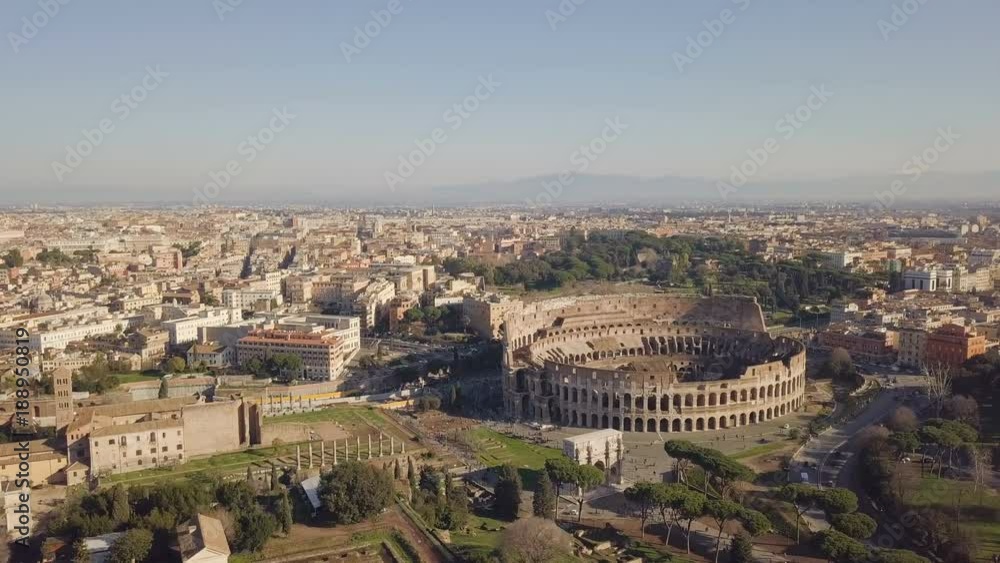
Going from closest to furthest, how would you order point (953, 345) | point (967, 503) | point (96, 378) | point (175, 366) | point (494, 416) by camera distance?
point (967, 503) → point (494, 416) → point (96, 378) → point (953, 345) → point (175, 366)

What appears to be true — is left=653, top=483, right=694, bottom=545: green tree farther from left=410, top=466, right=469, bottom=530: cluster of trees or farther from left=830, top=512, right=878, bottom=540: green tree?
left=410, top=466, right=469, bottom=530: cluster of trees

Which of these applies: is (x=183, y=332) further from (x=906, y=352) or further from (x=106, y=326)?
(x=906, y=352)

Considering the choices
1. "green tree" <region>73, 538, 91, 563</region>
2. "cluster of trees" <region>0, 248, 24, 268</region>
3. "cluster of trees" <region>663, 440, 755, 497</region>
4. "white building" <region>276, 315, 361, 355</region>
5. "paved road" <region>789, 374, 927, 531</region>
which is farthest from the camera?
"cluster of trees" <region>0, 248, 24, 268</region>

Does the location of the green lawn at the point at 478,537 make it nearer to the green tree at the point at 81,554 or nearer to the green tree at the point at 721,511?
the green tree at the point at 721,511

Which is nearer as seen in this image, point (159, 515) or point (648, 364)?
point (159, 515)

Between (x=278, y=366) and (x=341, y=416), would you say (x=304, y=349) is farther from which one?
(x=341, y=416)

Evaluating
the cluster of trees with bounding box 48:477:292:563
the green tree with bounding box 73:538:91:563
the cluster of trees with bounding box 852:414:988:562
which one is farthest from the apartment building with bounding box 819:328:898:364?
the green tree with bounding box 73:538:91:563

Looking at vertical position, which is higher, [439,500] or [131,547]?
[131,547]

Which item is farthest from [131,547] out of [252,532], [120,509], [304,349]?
[304,349]
